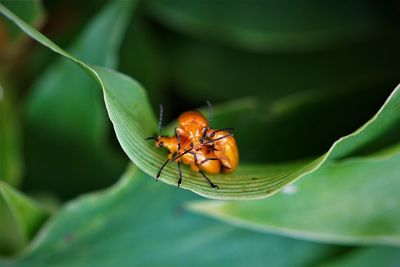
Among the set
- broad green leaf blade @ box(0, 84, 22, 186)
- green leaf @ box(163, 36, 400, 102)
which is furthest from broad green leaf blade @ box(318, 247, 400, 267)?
broad green leaf blade @ box(0, 84, 22, 186)

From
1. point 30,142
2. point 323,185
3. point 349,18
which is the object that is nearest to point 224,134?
point 323,185

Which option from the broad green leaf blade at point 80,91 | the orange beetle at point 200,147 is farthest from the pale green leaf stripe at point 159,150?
the broad green leaf blade at point 80,91

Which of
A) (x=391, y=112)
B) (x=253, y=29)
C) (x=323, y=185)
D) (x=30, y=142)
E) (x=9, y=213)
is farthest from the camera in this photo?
(x=253, y=29)

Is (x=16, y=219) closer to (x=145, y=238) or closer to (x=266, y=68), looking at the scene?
(x=145, y=238)

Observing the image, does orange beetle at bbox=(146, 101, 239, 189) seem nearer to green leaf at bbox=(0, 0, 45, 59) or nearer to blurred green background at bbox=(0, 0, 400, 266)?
blurred green background at bbox=(0, 0, 400, 266)

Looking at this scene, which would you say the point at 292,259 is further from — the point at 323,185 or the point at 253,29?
the point at 253,29

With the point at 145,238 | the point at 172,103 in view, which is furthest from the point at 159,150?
the point at 172,103
